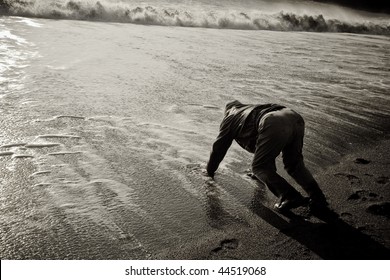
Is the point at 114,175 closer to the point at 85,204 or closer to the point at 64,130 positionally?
the point at 85,204

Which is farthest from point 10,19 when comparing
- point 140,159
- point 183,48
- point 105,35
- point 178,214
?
point 178,214

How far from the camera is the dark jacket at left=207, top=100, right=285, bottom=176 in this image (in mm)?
3555

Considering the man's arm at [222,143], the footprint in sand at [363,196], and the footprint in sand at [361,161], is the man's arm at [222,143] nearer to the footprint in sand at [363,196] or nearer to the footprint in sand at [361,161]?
the footprint in sand at [363,196]

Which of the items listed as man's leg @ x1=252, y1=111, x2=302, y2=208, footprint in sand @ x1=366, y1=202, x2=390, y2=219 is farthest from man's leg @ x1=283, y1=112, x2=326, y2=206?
footprint in sand @ x1=366, y1=202, x2=390, y2=219

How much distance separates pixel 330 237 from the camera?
309 centimetres

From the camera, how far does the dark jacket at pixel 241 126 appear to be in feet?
11.7

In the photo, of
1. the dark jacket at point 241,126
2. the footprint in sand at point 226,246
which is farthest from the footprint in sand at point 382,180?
the footprint in sand at point 226,246

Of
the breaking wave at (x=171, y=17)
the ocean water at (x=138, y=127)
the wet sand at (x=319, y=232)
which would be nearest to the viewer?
the wet sand at (x=319, y=232)

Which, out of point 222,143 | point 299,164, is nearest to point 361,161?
point 299,164

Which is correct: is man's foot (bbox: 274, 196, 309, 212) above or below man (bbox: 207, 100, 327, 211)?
below

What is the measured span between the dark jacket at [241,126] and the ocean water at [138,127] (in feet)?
1.42

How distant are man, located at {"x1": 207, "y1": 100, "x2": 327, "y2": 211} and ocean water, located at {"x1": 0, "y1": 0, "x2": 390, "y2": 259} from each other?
38cm

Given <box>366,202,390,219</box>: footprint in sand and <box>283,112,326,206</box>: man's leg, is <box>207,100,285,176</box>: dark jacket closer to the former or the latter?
<box>283,112,326,206</box>: man's leg
